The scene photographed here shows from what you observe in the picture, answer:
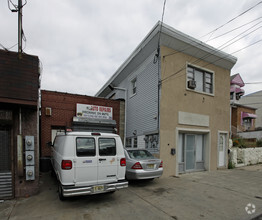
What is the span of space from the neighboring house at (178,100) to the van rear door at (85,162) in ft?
14.1

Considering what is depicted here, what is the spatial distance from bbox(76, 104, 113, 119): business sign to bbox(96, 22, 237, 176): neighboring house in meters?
1.49

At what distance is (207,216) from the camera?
4215mm

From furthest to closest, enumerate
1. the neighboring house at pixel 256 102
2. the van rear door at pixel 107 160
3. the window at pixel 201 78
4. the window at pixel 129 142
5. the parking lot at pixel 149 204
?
the neighboring house at pixel 256 102, the window at pixel 129 142, the window at pixel 201 78, the van rear door at pixel 107 160, the parking lot at pixel 149 204

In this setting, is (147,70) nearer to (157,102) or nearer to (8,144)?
(157,102)

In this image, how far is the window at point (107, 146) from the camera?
5031 mm

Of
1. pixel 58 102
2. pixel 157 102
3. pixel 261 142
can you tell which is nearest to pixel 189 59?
pixel 157 102

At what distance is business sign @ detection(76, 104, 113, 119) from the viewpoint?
10.6 metres

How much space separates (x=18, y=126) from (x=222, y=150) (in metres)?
11.5

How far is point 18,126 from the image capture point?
5508mm

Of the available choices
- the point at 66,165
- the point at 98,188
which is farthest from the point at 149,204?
the point at 66,165

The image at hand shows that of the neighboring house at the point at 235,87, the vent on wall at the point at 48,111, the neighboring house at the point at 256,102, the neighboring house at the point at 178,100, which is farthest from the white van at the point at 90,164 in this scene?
the neighboring house at the point at 256,102

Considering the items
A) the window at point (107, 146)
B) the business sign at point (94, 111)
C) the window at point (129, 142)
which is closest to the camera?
the window at point (107, 146)

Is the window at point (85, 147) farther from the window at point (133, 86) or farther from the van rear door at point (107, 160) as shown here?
the window at point (133, 86)

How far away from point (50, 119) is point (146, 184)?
6557mm
